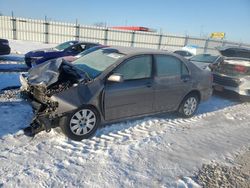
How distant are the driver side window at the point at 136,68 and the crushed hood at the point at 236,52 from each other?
204 inches

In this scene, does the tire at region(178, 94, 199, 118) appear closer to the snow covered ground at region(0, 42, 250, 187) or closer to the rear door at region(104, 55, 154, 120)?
the snow covered ground at region(0, 42, 250, 187)

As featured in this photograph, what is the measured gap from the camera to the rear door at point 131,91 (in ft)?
14.5

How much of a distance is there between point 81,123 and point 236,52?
23.1ft

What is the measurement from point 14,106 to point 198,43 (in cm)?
2571

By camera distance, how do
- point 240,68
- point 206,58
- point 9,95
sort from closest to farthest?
point 9,95
point 240,68
point 206,58

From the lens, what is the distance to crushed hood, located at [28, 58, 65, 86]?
165 inches

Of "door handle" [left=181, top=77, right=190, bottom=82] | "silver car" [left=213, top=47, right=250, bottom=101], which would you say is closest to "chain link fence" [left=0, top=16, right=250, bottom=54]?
"silver car" [left=213, top=47, right=250, bottom=101]

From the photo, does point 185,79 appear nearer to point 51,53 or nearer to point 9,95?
point 9,95

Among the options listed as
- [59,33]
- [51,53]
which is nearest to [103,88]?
[51,53]

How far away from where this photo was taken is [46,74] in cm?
440

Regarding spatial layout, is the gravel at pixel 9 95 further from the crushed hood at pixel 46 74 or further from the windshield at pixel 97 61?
the windshield at pixel 97 61

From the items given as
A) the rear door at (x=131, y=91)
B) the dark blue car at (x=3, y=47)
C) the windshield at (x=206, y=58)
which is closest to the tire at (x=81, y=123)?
the rear door at (x=131, y=91)

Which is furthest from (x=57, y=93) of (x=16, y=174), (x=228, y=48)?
(x=228, y=48)

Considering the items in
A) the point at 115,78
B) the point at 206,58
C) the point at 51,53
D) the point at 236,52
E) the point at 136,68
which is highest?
the point at 236,52
